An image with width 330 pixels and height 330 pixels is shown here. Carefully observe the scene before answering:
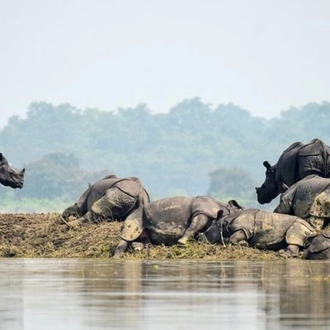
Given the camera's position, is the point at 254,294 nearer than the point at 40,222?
Yes

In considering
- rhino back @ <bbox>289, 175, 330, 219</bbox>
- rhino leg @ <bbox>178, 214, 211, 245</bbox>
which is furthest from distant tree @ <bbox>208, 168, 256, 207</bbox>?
rhino leg @ <bbox>178, 214, 211, 245</bbox>

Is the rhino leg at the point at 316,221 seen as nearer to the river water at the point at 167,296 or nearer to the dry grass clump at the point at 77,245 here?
the dry grass clump at the point at 77,245

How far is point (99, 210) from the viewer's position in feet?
96.6

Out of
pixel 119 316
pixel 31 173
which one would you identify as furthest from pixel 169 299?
pixel 31 173

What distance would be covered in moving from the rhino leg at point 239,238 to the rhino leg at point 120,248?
1858 mm

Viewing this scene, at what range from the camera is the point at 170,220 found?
87.2 feet

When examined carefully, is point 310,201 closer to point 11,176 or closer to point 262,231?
point 262,231

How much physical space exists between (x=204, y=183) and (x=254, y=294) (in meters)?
182

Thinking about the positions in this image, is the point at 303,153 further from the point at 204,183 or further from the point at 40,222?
the point at 204,183

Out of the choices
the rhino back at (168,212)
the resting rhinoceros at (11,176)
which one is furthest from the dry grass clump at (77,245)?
the resting rhinoceros at (11,176)

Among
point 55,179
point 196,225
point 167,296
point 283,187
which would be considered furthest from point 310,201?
point 55,179

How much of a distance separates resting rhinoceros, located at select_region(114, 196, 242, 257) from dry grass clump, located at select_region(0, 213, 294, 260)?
326 mm

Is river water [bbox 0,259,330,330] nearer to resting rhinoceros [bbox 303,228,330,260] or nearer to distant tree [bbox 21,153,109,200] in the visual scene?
resting rhinoceros [bbox 303,228,330,260]

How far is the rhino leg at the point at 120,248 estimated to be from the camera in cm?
2544
